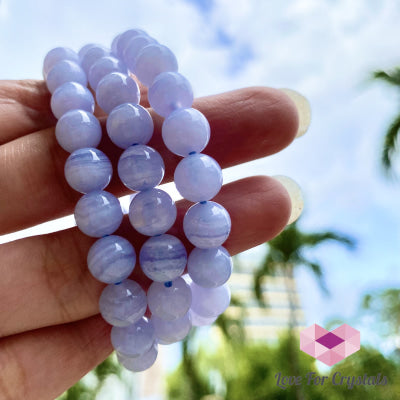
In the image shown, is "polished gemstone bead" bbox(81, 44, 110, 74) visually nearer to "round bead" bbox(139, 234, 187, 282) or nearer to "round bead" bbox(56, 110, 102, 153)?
"round bead" bbox(56, 110, 102, 153)

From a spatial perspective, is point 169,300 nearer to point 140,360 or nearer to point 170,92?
point 140,360

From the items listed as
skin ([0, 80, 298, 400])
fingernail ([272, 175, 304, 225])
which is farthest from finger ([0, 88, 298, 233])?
fingernail ([272, 175, 304, 225])

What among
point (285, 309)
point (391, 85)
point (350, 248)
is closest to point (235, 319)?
point (350, 248)

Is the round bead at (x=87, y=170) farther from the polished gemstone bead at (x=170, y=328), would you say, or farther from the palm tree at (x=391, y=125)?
the palm tree at (x=391, y=125)

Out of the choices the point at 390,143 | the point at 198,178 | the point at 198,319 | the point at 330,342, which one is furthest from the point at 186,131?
the point at 390,143

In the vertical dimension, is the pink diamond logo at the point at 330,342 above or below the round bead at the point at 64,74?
below

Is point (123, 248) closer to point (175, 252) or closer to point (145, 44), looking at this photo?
point (175, 252)

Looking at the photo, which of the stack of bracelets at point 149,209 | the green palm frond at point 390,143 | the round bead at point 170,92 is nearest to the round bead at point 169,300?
the stack of bracelets at point 149,209
